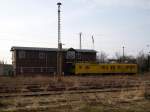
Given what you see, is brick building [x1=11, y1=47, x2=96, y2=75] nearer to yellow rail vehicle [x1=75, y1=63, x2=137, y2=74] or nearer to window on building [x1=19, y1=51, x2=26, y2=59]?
window on building [x1=19, y1=51, x2=26, y2=59]

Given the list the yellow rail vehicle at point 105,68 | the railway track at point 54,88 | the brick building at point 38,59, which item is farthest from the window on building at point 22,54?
the railway track at point 54,88

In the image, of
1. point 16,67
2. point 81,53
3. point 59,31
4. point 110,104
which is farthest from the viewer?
point 81,53

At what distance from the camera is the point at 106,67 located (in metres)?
64.9

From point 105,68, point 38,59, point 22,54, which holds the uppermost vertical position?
point 22,54

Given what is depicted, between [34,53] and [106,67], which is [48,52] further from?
[106,67]

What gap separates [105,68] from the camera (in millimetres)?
64750

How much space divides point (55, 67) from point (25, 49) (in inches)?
315

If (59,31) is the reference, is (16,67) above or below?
below

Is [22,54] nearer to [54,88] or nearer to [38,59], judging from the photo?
[38,59]

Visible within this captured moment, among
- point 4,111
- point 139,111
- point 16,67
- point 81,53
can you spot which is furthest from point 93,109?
point 81,53

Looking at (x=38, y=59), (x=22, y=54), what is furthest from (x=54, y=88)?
(x=38, y=59)

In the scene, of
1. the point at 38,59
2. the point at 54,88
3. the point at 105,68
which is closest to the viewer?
the point at 54,88

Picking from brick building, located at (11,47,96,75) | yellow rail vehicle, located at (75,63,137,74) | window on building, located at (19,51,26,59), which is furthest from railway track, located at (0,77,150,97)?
window on building, located at (19,51,26,59)

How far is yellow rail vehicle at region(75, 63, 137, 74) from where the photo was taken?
61.5 m
